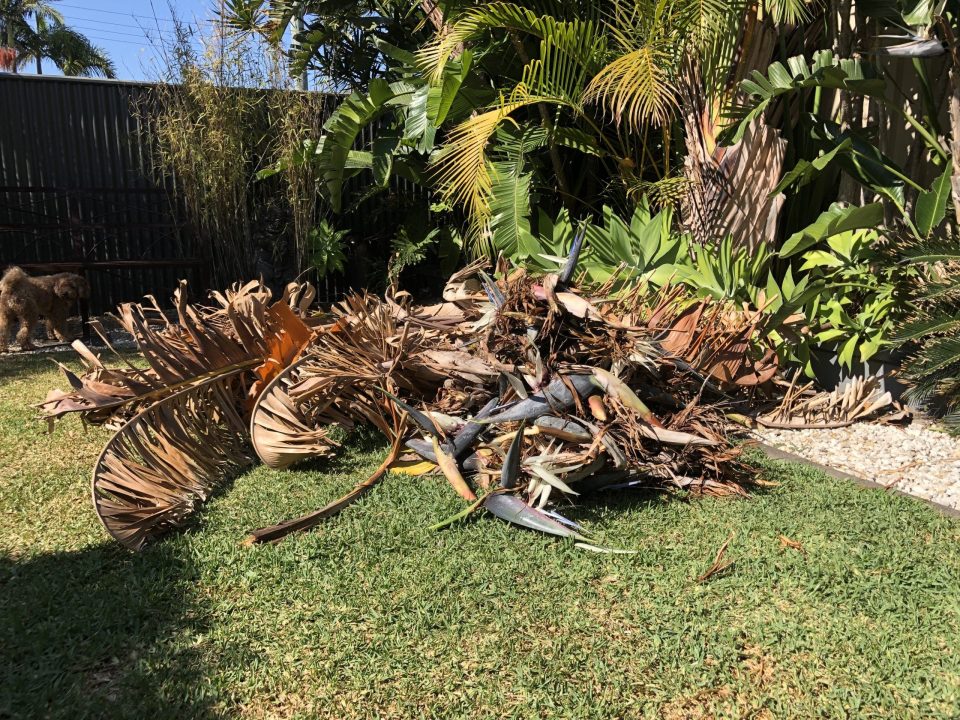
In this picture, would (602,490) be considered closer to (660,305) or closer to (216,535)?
(660,305)

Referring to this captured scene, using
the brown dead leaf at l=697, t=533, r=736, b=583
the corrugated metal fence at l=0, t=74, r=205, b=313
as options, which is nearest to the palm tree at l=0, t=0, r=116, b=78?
the corrugated metal fence at l=0, t=74, r=205, b=313

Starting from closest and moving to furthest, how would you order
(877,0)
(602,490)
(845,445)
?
(602,490), (845,445), (877,0)

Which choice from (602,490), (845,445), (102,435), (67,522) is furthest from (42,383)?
(845,445)

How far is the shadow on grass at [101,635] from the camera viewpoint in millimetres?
1979

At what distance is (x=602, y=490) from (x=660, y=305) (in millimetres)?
1269

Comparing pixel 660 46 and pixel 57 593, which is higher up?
pixel 660 46

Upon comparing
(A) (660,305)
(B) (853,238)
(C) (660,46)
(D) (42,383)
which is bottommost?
(D) (42,383)

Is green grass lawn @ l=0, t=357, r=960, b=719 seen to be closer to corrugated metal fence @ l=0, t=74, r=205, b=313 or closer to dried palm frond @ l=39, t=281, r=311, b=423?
dried palm frond @ l=39, t=281, r=311, b=423

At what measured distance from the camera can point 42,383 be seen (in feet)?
17.8

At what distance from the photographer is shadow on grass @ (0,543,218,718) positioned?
1.98 m

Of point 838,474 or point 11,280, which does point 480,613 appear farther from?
point 11,280

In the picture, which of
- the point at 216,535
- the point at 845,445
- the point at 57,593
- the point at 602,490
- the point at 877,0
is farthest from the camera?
the point at 877,0

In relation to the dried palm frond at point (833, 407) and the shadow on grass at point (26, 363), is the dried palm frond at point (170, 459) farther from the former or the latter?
the shadow on grass at point (26, 363)

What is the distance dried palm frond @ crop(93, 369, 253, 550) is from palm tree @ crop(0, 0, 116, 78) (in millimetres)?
41322
